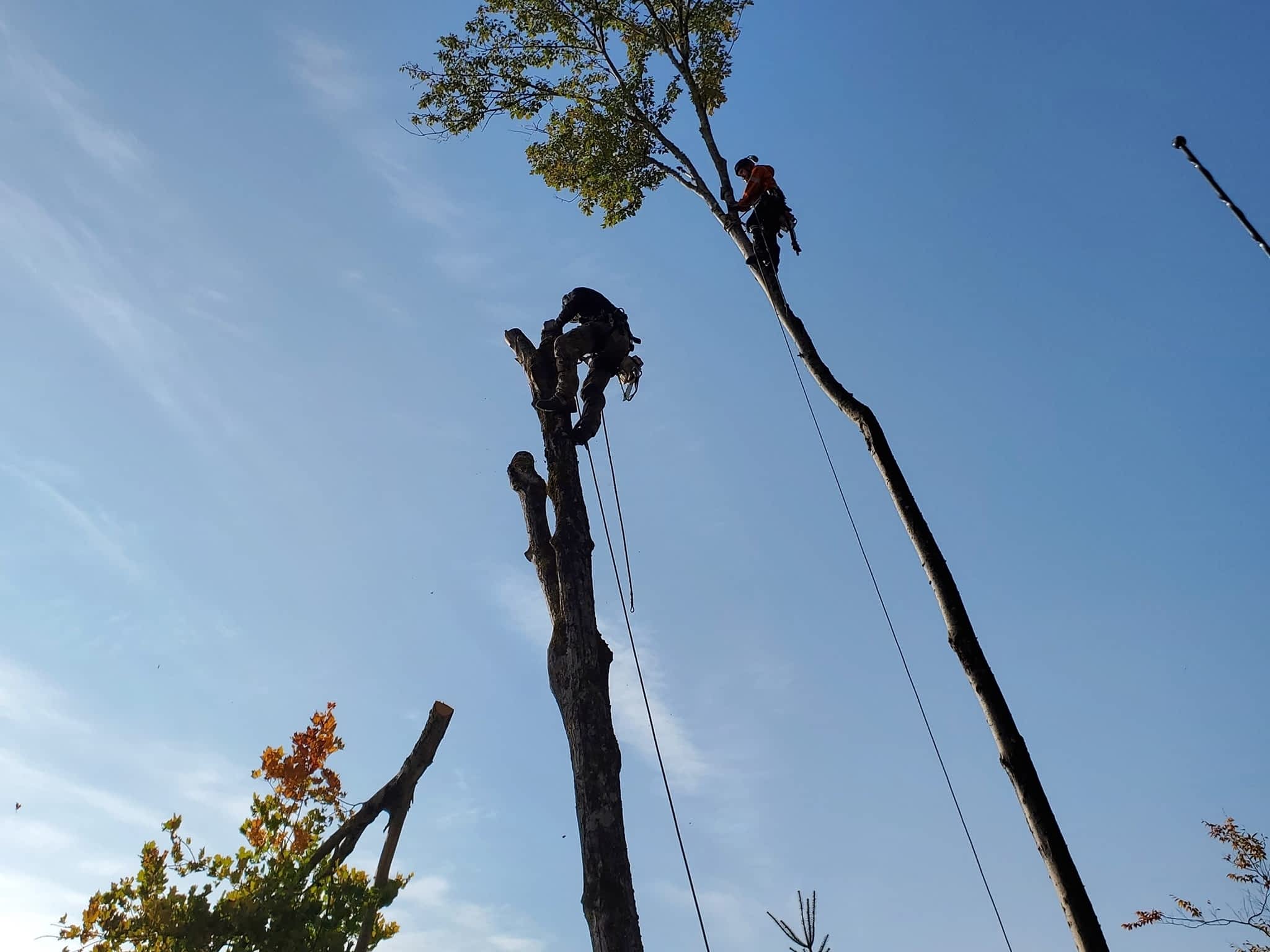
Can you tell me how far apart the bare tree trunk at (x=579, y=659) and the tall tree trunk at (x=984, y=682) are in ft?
7.05

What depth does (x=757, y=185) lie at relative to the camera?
841 centimetres

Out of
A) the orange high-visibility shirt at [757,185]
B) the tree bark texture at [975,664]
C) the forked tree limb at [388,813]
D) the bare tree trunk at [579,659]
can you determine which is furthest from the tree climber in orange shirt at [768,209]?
the forked tree limb at [388,813]

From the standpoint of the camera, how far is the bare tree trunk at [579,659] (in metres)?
4.86

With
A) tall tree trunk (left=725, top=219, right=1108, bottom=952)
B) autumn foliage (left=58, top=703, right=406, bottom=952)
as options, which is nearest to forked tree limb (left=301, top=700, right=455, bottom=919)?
autumn foliage (left=58, top=703, right=406, bottom=952)

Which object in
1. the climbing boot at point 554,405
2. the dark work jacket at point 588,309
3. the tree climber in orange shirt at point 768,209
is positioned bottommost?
the climbing boot at point 554,405

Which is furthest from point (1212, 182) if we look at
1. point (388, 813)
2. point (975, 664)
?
point (388, 813)

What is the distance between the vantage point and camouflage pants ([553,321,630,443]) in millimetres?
7074

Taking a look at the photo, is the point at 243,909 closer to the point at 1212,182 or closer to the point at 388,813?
the point at 388,813

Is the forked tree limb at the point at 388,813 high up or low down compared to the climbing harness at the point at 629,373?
down

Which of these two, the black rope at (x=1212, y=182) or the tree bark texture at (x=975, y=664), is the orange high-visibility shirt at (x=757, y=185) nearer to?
the tree bark texture at (x=975, y=664)

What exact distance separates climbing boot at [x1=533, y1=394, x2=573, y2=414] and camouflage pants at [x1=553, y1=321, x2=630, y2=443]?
2 centimetres

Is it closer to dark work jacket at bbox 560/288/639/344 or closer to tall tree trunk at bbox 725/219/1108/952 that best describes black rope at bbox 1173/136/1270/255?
tall tree trunk at bbox 725/219/1108/952

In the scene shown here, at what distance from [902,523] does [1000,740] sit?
4.82ft

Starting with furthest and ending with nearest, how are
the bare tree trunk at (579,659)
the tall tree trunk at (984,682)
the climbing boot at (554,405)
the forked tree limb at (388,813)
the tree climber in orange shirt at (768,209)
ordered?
the tree climber in orange shirt at (768,209) < the climbing boot at (554,405) < the forked tree limb at (388,813) < the bare tree trunk at (579,659) < the tall tree trunk at (984,682)
